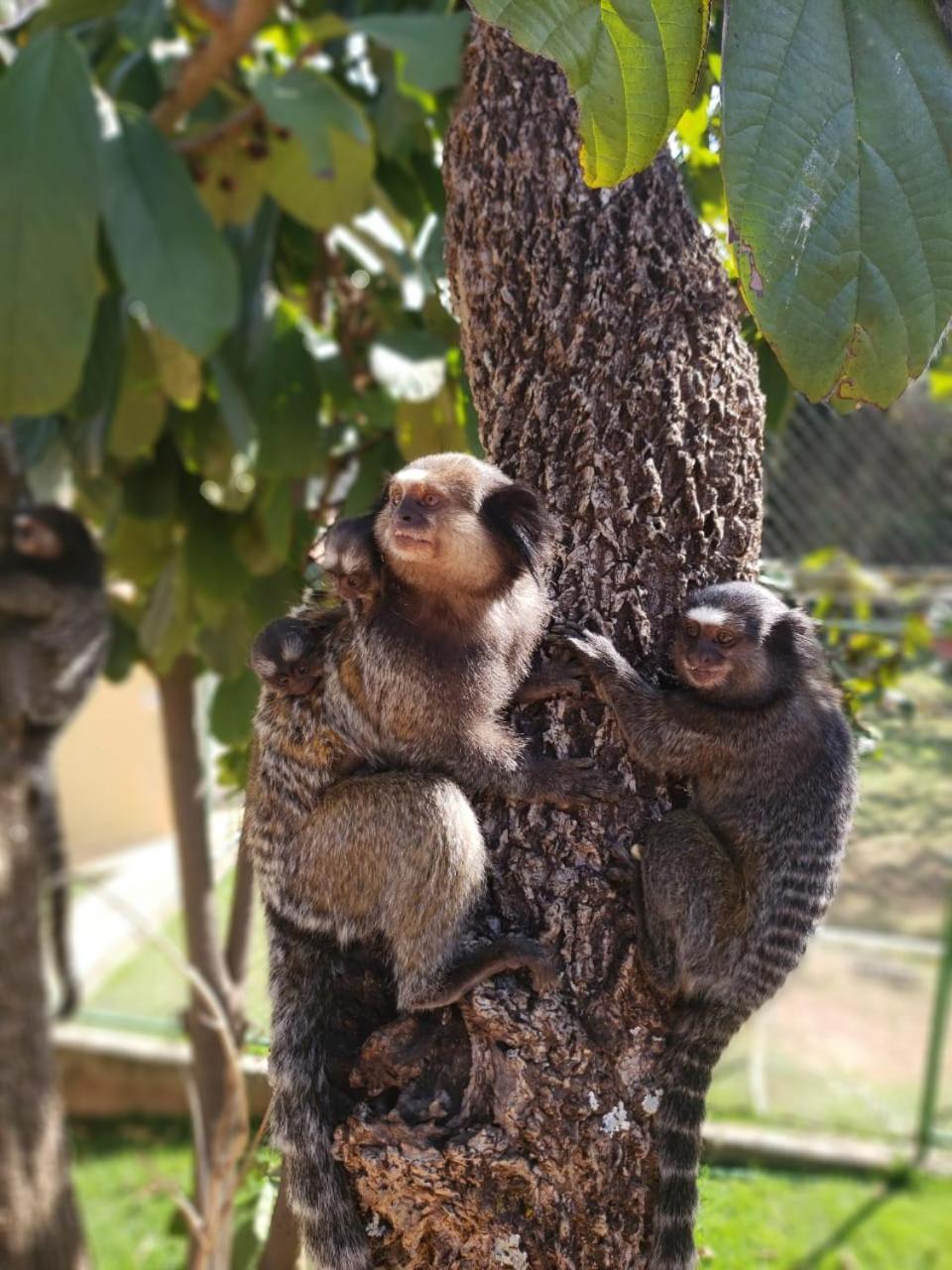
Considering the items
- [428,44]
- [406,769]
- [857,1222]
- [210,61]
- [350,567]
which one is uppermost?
[210,61]

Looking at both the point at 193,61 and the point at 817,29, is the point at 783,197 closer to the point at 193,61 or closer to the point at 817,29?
the point at 817,29

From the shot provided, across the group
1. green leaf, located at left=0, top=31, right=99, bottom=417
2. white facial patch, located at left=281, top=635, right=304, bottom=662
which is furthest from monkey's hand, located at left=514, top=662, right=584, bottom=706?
green leaf, located at left=0, top=31, right=99, bottom=417

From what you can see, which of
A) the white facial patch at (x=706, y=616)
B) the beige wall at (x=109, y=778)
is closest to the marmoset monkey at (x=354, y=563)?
the white facial patch at (x=706, y=616)

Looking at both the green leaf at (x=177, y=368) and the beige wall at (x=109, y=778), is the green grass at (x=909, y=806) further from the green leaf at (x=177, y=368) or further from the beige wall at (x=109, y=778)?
the beige wall at (x=109, y=778)

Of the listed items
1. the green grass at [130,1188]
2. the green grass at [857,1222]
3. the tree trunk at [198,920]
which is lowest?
the green grass at [130,1188]

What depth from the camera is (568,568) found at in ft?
6.95

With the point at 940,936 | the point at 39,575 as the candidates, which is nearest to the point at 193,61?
the point at 39,575

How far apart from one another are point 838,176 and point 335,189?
2359 mm

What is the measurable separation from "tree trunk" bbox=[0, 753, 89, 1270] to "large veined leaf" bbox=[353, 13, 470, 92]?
3.40 m

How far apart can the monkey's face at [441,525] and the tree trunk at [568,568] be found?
0.10 meters

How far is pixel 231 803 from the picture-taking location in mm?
3527

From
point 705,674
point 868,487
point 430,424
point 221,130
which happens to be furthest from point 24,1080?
point 868,487

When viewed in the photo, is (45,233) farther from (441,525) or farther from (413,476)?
(441,525)

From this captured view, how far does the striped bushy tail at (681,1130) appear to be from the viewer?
1843 mm
